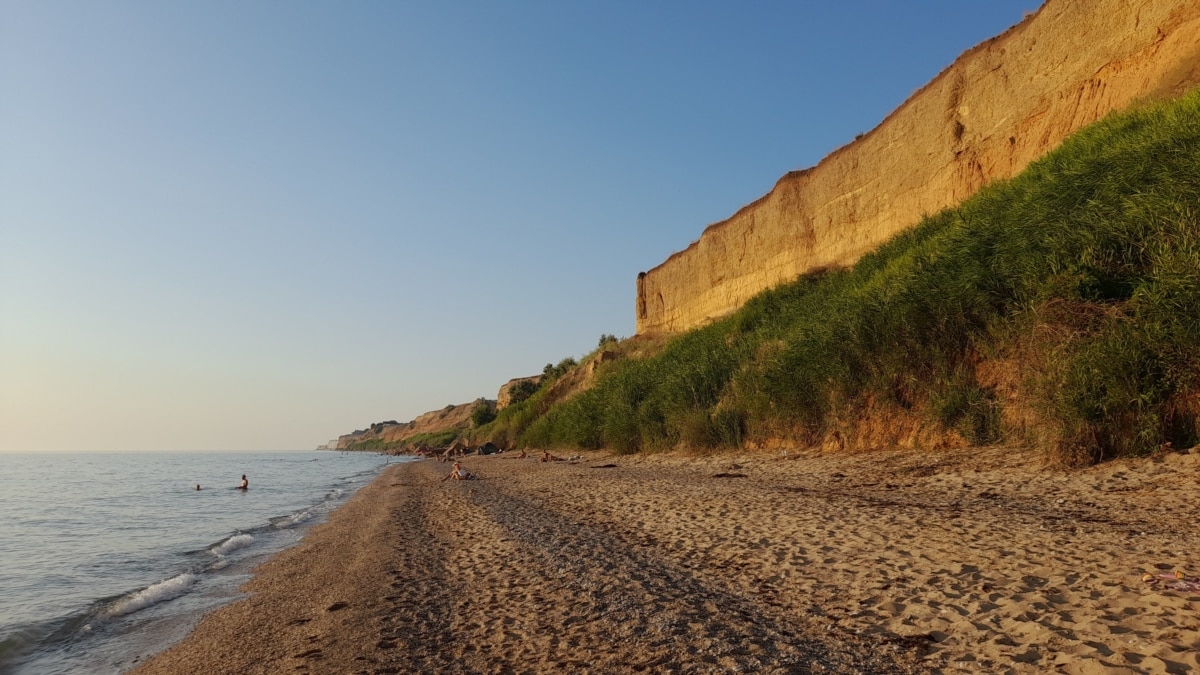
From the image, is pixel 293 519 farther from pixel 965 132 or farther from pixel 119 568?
pixel 965 132

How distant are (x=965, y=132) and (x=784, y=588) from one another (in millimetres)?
21093

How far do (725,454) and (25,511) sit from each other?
70.7 ft

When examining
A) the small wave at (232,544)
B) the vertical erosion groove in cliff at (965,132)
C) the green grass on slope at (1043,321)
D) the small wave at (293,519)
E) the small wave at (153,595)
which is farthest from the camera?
the vertical erosion groove in cliff at (965,132)

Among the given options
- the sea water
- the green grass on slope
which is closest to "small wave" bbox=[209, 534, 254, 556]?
the sea water

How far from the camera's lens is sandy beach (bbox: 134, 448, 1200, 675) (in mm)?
3855

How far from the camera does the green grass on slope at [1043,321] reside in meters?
7.82

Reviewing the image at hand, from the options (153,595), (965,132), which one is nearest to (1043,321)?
(153,595)

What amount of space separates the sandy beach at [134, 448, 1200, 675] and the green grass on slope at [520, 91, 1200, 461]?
1.07 meters

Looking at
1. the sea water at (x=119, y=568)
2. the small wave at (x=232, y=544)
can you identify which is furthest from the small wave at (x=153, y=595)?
the small wave at (x=232, y=544)

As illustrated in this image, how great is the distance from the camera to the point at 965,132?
21016mm

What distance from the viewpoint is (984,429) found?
10914 millimetres

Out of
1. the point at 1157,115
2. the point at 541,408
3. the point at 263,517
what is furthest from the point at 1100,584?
the point at 541,408

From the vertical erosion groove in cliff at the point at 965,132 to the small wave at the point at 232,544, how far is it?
21.6 meters

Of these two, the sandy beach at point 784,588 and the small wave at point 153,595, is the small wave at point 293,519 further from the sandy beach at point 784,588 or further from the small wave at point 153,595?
the small wave at point 153,595
